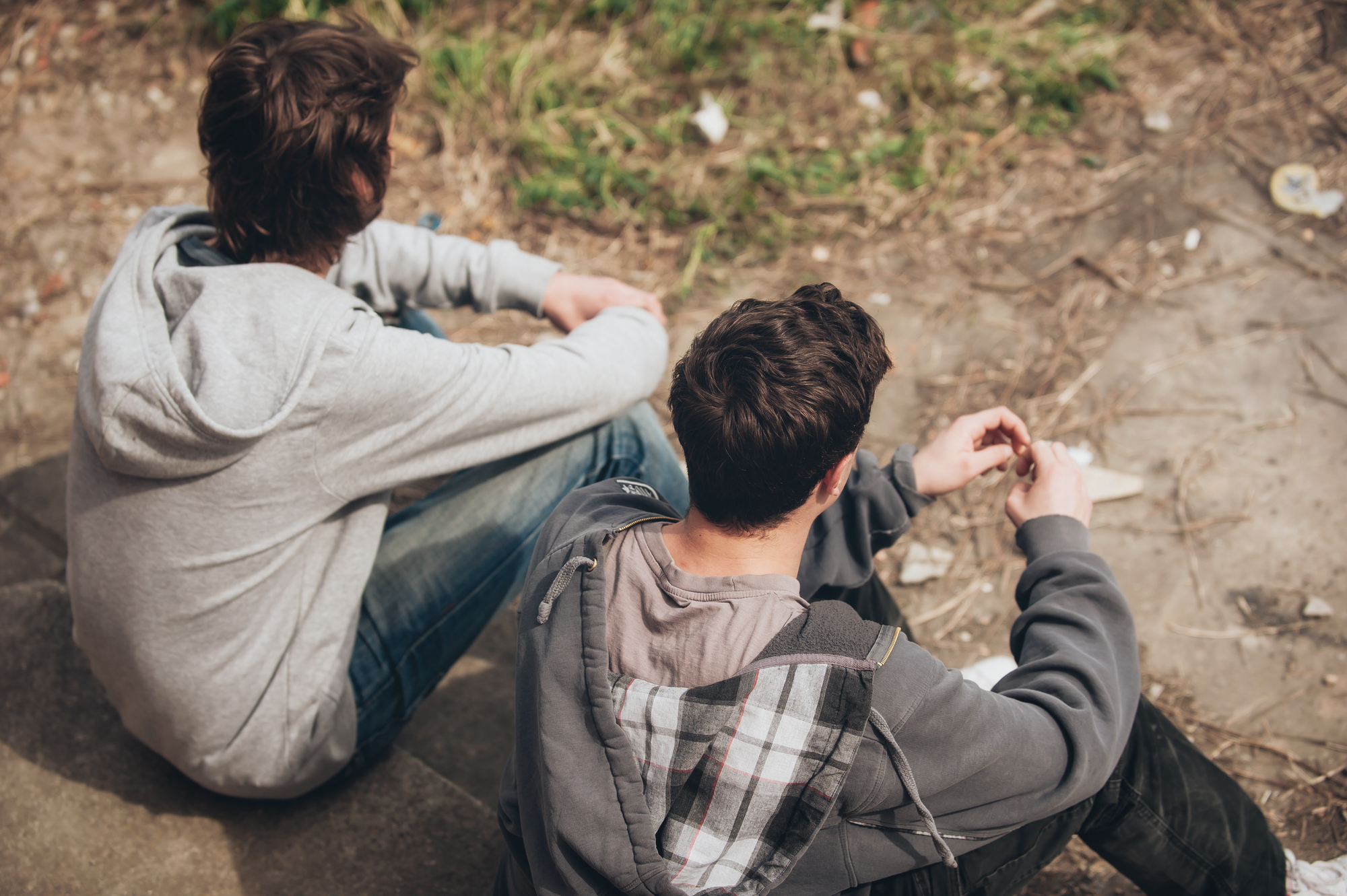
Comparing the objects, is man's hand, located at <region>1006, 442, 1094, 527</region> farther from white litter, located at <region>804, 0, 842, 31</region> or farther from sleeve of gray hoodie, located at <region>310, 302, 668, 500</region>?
white litter, located at <region>804, 0, 842, 31</region>

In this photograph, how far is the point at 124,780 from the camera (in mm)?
1868

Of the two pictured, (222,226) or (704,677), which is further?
(222,226)

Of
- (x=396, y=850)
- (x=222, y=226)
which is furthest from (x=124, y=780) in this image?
(x=222, y=226)

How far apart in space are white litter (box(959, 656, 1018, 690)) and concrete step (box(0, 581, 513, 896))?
117 cm

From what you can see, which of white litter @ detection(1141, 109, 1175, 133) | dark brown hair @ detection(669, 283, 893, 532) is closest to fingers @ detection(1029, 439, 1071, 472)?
dark brown hair @ detection(669, 283, 893, 532)

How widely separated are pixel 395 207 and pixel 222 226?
2.25m

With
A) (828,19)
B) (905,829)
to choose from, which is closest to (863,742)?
(905,829)

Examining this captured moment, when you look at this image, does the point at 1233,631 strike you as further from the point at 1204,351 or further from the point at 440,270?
the point at 440,270

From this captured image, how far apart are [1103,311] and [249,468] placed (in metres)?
2.80

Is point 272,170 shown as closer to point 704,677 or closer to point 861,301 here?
point 704,677

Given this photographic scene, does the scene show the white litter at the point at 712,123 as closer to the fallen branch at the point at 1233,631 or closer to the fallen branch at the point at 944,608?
the fallen branch at the point at 944,608

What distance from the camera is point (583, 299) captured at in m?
2.18

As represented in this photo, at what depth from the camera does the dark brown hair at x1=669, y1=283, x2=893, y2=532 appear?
3.93ft

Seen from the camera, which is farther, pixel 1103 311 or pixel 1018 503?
pixel 1103 311
